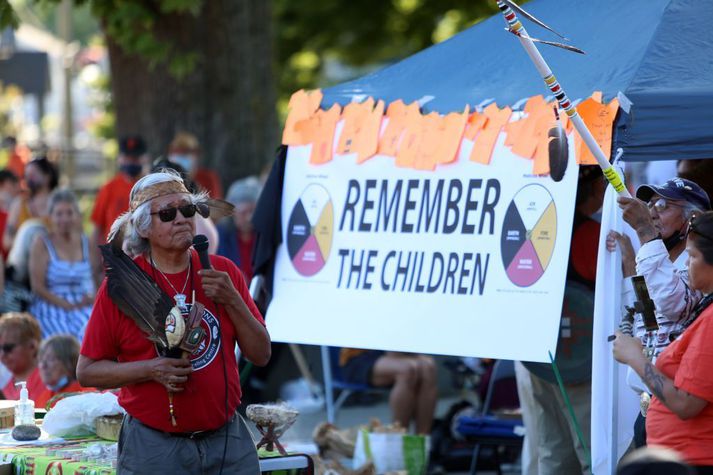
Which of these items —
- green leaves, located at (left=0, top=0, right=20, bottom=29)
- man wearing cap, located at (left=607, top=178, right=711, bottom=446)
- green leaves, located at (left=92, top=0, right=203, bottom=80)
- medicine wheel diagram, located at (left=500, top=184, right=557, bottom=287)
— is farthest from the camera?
green leaves, located at (left=92, top=0, right=203, bottom=80)

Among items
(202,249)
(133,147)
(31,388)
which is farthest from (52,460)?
(133,147)

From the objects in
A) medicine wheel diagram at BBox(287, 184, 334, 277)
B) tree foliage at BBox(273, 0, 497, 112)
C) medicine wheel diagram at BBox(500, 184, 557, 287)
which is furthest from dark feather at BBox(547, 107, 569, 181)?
tree foliage at BBox(273, 0, 497, 112)

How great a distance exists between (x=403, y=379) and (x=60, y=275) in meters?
2.51

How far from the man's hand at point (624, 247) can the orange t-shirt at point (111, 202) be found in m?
5.13

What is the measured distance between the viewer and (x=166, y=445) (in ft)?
15.0

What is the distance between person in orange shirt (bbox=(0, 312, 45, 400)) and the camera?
289 inches

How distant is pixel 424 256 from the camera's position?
250 inches

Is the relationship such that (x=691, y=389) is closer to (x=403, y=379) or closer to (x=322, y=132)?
(x=322, y=132)

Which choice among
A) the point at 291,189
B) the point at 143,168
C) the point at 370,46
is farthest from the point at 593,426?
the point at 370,46

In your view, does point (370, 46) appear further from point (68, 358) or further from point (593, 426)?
point (593, 426)

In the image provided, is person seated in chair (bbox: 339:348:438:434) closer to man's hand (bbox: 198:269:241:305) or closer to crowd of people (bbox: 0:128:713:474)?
crowd of people (bbox: 0:128:713:474)

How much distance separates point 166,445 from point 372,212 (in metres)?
2.37

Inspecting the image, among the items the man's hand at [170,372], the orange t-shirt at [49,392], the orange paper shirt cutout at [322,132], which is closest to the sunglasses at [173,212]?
the man's hand at [170,372]

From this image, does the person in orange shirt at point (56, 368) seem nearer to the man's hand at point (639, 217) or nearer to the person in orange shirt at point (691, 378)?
the man's hand at point (639, 217)
